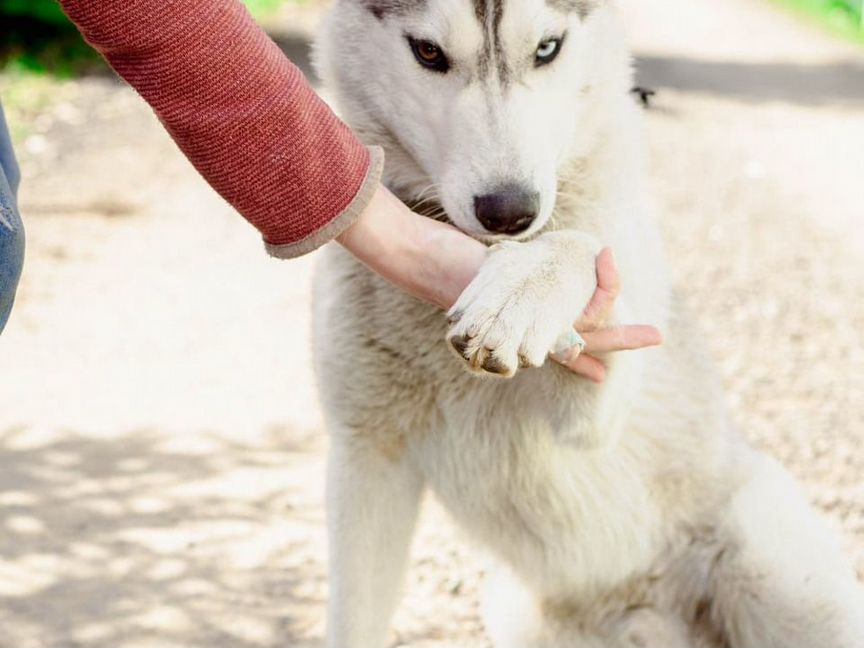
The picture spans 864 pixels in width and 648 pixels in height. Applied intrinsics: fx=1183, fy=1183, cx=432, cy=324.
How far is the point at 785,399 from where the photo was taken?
15.6 ft

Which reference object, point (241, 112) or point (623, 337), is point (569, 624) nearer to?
point (623, 337)

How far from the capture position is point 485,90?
238 centimetres

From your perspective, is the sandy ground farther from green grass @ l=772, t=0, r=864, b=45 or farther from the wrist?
green grass @ l=772, t=0, r=864, b=45

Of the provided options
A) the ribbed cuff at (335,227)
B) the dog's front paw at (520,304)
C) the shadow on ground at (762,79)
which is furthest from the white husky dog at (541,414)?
the shadow on ground at (762,79)

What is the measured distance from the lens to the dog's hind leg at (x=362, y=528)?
2777 mm

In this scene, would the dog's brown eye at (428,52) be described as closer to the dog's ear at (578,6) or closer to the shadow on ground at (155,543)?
the dog's ear at (578,6)

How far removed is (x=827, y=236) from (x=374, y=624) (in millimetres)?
4852

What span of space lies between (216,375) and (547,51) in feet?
9.24

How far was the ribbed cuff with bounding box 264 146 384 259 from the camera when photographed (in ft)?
7.07

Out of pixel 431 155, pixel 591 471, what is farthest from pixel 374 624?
pixel 431 155

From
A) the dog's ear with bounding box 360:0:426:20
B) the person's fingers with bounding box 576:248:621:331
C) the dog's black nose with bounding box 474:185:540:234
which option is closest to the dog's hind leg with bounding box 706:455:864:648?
the person's fingers with bounding box 576:248:621:331

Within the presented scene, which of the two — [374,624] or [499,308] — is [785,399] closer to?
[374,624]

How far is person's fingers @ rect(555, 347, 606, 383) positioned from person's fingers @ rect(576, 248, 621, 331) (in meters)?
0.11

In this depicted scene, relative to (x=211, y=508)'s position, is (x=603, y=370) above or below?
above
